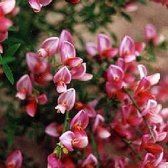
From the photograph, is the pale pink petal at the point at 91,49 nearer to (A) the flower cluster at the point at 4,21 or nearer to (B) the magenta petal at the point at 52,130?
(B) the magenta petal at the point at 52,130

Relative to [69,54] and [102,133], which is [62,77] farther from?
[102,133]

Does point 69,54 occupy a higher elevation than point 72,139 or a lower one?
higher

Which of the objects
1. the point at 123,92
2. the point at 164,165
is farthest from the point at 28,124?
the point at 164,165

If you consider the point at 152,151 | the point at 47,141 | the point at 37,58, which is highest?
the point at 37,58

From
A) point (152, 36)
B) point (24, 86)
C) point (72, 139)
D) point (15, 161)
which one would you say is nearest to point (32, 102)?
point (24, 86)

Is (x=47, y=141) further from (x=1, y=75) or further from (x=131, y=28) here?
(x=131, y=28)

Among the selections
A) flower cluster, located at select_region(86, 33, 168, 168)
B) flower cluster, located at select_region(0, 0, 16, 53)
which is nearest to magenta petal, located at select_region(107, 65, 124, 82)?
flower cluster, located at select_region(86, 33, 168, 168)
